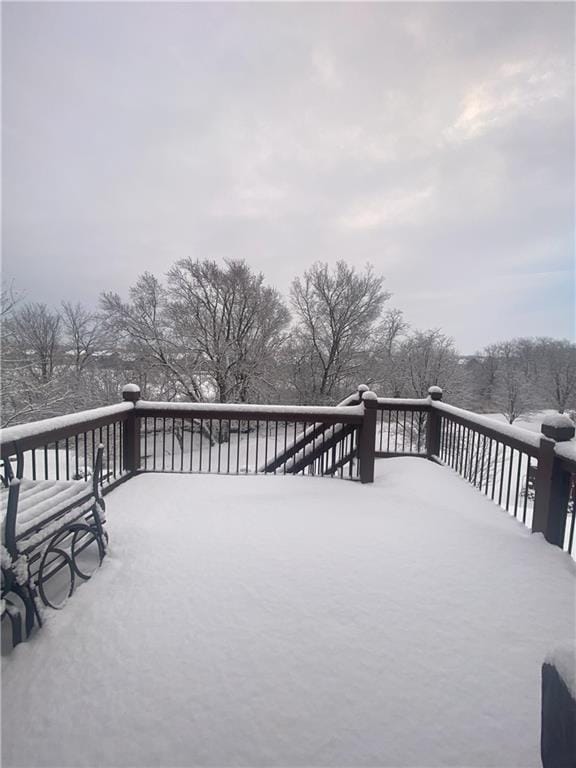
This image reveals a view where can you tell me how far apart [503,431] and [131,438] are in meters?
4.19

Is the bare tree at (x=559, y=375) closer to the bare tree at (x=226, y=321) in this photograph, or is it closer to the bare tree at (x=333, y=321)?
the bare tree at (x=333, y=321)

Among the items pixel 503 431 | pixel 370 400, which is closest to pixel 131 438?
pixel 370 400

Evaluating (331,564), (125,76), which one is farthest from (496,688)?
(125,76)

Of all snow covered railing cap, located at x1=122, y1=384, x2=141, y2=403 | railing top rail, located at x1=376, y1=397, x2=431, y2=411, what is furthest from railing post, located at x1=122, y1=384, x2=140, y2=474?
railing top rail, located at x1=376, y1=397, x2=431, y2=411

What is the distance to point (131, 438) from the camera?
13.5 feet

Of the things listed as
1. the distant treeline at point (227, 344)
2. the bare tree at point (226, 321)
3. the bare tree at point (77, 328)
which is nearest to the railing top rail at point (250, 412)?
the distant treeline at point (227, 344)

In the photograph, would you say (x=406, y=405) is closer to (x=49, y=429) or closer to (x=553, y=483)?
(x=553, y=483)

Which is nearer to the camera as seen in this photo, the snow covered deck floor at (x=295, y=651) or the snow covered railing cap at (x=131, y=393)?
the snow covered deck floor at (x=295, y=651)

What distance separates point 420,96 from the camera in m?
7.48

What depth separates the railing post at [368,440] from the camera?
395cm

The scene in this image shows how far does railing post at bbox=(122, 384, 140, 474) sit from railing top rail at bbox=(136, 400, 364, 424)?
0.14 meters

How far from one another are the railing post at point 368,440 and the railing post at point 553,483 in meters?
1.65

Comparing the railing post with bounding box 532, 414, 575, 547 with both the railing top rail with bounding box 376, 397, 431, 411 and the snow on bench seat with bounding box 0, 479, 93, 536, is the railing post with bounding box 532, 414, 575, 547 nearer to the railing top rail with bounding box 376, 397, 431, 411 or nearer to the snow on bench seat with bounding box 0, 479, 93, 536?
the railing top rail with bounding box 376, 397, 431, 411

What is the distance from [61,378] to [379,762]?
67.5ft
